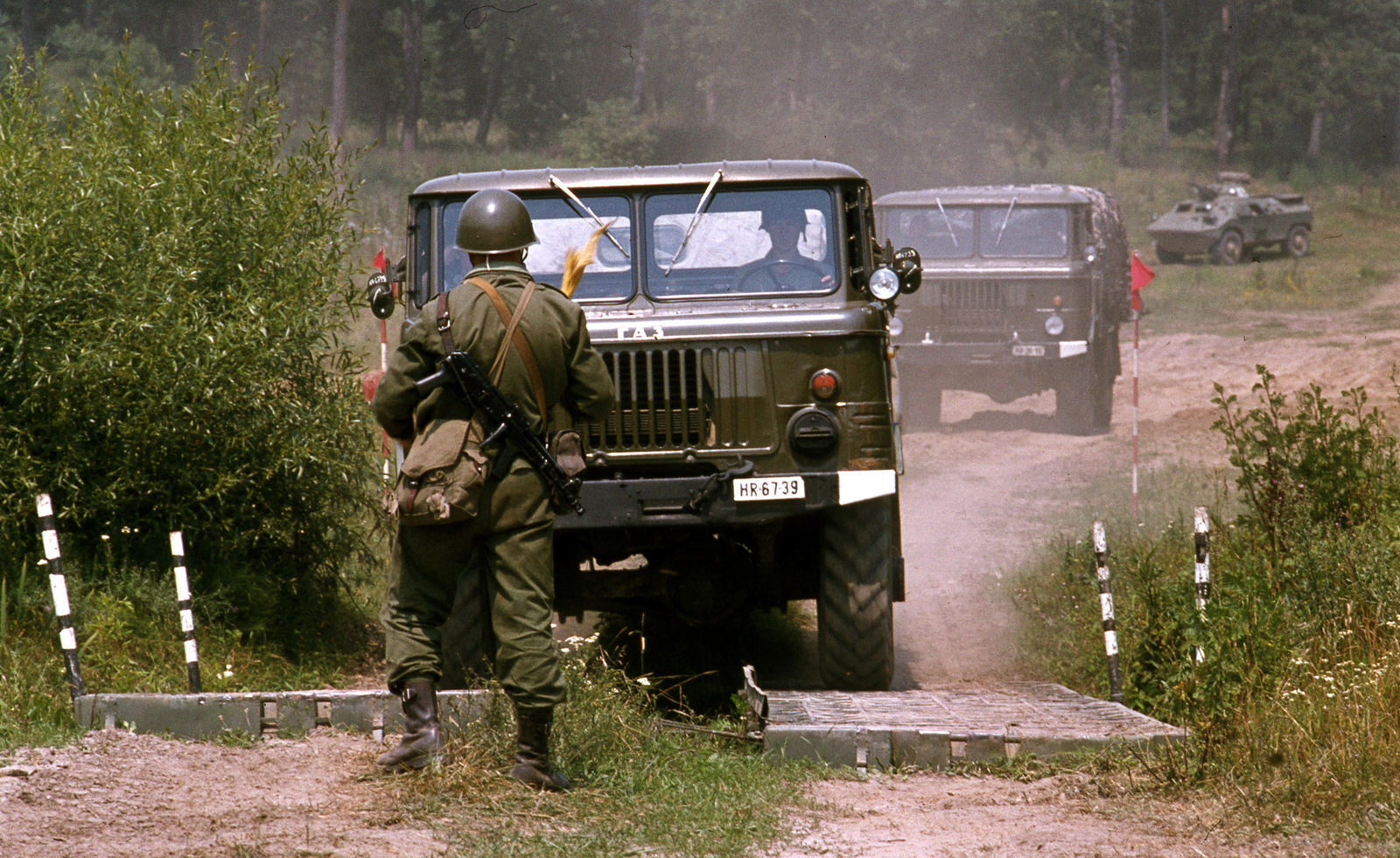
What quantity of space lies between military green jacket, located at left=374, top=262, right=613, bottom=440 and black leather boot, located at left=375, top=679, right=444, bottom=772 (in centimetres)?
81

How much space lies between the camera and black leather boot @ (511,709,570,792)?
4641mm

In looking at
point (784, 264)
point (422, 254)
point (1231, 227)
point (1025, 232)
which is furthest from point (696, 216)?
point (1231, 227)

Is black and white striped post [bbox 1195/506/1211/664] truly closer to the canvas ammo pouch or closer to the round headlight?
the round headlight

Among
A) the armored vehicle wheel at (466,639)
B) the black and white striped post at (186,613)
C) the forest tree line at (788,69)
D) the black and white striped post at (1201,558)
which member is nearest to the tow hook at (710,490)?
the armored vehicle wheel at (466,639)

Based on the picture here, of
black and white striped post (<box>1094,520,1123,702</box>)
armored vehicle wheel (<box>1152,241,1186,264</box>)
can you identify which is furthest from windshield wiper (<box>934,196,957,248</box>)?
armored vehicle wheel (<box>1152,241,1186,264</box>)

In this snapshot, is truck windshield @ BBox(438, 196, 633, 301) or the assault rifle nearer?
the assault rifle

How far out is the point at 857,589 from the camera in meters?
6.64

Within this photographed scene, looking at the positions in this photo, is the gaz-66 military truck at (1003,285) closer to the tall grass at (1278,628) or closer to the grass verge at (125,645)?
the tall grass at (1278,628)

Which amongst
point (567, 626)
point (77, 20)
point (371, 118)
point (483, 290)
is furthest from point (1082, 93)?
point (483, 290)

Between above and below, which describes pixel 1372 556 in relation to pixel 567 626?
above

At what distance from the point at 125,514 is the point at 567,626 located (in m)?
2.89

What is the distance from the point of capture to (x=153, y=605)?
22.8ft

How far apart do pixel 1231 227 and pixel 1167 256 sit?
1.61m

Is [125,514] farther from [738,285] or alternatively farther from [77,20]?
[77,20]
